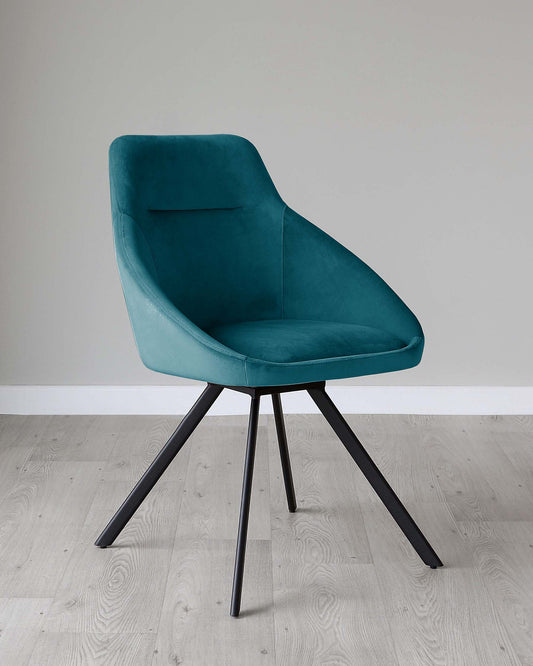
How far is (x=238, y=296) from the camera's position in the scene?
207 centimetres

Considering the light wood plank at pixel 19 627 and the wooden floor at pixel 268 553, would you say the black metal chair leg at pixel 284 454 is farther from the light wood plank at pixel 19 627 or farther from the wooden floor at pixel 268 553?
the light wood plank at pixel 19 627

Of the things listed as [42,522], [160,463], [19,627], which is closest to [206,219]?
[160,463]

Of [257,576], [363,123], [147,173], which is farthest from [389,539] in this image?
[363,123]

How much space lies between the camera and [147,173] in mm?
1949

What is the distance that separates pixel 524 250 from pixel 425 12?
84cm

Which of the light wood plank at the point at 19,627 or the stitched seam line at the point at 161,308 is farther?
the stitched seam line at the point at 161,308

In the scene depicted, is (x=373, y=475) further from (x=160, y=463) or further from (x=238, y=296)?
(x=238, y=296)

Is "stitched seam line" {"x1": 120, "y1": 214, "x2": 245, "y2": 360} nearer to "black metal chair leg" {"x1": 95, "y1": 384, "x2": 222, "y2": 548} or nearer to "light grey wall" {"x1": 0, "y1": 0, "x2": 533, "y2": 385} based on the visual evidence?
"black metal chair leg" {"x1": 95, "y1": 384, "x2": 222, "y2": 548}

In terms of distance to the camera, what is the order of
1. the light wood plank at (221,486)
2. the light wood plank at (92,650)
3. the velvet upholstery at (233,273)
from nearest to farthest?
the light wood plank at (92,650) < the velvet upholstery at (233,273) < the light wood plank at (221,486)

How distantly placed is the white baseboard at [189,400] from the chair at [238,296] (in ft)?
2.80

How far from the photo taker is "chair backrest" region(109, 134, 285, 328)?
6.39ft

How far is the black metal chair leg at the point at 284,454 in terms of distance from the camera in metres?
2.07

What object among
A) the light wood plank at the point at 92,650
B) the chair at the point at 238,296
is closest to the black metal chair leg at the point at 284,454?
the chair at the point at 238,296

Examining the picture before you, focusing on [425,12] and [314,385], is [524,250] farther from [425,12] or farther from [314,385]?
[314,385]
